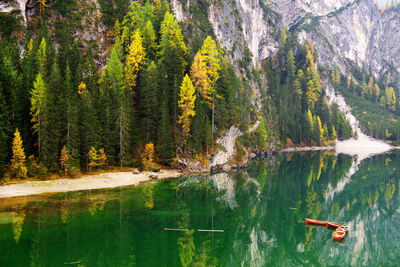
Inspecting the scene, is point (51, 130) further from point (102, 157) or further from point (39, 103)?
point (102, 157)

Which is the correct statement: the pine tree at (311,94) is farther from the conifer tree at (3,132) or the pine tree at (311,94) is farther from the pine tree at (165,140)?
the conifer tree at (3,132)

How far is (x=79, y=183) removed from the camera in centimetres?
4741

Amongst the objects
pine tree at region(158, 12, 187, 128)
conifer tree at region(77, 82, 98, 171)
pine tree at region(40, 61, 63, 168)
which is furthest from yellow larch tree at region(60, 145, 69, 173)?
pine tree at region(158, 12, 187, 128)

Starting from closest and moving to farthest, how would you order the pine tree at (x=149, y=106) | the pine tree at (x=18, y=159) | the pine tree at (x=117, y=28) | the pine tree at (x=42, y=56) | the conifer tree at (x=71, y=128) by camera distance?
the pine tree at (x=18, y=159) → the conifer tree at (x=71, y=128) → the pine tree at (x=42, y=56) → the pine tree at (x=149, y=106) → the pine tree at (x=117, y=28)

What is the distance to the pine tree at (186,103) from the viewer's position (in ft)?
204

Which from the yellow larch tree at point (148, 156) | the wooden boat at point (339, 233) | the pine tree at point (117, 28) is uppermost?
the pine tree at point (117, 28)

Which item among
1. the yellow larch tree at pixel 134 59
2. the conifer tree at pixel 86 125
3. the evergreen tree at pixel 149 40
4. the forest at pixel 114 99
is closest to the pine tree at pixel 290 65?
the forest at pixel 114 99

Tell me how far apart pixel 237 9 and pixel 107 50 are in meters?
73.0

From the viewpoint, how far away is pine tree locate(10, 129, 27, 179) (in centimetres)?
4403

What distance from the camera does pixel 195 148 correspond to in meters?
64.0

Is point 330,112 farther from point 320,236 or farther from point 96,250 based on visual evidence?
point 96,250

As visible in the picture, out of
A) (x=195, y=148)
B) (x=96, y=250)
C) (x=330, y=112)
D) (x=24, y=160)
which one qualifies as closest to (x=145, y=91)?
(x=195, y=148)

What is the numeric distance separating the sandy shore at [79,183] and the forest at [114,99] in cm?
248

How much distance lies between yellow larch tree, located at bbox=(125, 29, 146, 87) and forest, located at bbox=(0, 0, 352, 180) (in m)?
0.22
